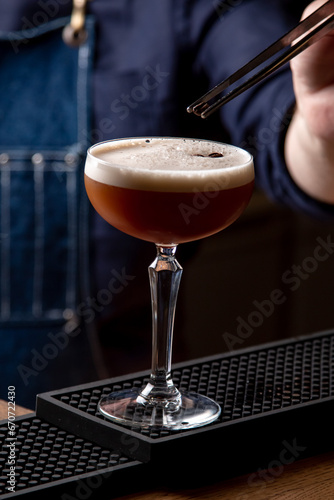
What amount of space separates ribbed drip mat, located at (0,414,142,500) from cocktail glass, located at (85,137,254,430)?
54mm

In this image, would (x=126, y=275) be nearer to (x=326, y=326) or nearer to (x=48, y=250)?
(x=48, y=250)

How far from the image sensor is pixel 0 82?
167 cm

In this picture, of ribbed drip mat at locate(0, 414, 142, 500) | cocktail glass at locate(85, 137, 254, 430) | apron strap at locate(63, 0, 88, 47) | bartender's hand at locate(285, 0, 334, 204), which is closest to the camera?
ribbed drip mat at locate(0, 414, 142, 500)

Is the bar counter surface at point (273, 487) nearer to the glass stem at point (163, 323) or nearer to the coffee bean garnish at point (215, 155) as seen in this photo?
the glass stem at point (163, 323)

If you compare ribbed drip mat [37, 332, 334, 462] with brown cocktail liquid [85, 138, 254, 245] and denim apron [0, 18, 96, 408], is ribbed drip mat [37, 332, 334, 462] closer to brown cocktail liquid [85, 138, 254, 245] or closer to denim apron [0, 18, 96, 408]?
brown cocktail liquid [85, 138, 254, 245]

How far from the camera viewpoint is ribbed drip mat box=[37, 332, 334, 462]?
0.84 m

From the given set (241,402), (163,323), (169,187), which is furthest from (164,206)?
(241,402)

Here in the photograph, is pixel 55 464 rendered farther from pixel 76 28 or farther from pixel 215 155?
pixel 76 28

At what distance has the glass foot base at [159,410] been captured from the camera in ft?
2.87

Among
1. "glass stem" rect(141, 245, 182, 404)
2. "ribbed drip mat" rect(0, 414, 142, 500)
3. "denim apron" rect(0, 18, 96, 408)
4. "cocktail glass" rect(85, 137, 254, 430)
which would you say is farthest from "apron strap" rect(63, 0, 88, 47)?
"ribbed drip mat" rect(0, 414, 142, 500)

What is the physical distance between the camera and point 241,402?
93 centimetres

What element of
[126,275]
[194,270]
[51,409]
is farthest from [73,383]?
[194,270]

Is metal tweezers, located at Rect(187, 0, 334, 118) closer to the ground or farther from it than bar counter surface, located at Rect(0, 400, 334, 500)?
farther from it

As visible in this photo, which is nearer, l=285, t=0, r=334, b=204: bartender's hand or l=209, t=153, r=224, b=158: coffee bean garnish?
l=209, t=153, r=224, b=158: coffee bean garnish
